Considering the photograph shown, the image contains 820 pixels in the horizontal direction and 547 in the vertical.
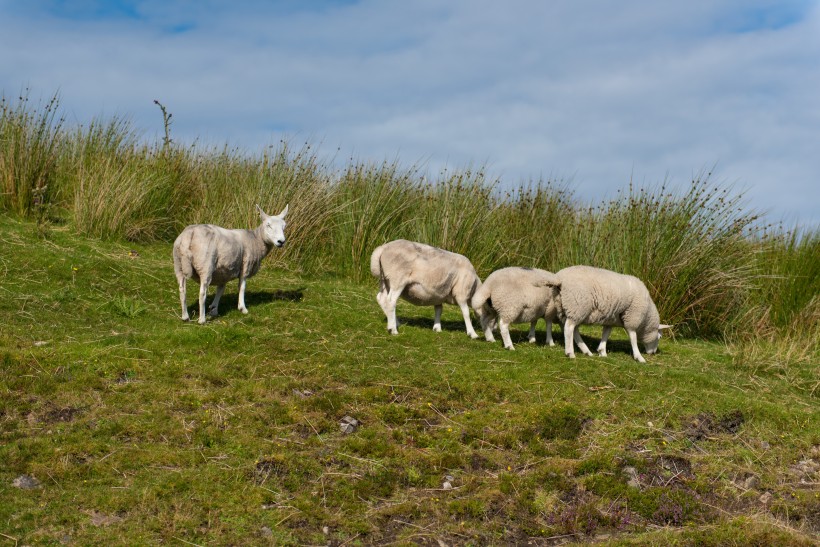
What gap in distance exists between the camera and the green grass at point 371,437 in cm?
661

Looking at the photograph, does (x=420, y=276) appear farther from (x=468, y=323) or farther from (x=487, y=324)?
(x=487, y=324)

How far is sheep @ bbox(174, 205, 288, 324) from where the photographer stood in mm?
11195

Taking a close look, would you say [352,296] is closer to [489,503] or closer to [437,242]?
[437,242]

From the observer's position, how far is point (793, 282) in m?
15.5

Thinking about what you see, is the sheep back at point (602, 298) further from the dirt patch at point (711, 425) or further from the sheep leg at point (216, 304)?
the sheep leg at point (216, 304)

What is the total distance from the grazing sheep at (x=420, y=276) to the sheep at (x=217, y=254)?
1617 mm

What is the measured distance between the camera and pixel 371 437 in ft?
26.2

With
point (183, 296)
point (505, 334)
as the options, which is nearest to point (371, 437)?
point (505, 334)

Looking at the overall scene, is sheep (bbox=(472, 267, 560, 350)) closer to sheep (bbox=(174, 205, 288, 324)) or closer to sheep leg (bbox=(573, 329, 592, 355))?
sheep leg (bbox=(573, 329, 592, 355))

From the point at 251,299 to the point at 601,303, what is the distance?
5416 mm

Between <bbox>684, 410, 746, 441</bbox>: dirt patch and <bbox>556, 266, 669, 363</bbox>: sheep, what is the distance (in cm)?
198

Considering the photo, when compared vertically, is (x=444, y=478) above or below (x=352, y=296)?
below

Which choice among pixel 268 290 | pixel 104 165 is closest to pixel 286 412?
pixel 268 290

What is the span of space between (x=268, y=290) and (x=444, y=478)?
7.24m
